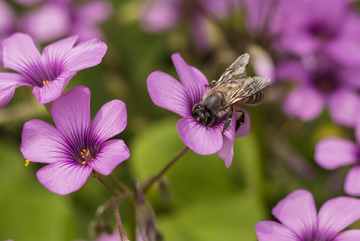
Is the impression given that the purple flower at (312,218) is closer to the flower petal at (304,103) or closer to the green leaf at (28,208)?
the flower petal at (304,103)

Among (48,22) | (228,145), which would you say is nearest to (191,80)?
(228,145)

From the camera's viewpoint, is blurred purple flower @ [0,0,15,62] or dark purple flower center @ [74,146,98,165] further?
blurred purple flower @ [0,0,15,62]

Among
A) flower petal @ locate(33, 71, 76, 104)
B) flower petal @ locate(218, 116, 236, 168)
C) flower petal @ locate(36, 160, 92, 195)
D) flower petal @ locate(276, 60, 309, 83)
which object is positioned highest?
flower petal @ locate(33, 71, 76, 104)

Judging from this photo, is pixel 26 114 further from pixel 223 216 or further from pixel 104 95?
pixel 223 216

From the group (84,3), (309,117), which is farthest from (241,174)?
(84,3)

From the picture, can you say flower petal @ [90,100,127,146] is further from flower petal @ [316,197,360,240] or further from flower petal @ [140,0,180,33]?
flower petal @ [140,0,180,33]

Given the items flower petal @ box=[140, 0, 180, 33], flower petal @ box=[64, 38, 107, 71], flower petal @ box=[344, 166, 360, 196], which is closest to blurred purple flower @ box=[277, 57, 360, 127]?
flower petal @ box=[344, 166, 360, 196]

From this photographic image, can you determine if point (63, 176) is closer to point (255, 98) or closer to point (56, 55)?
point (56, 55)
